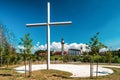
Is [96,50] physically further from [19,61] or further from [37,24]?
[19,61]

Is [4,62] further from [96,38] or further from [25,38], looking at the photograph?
[96,38]

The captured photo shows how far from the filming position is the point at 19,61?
44406mm

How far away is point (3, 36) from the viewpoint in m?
44.2

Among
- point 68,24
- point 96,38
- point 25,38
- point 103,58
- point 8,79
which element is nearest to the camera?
point 8,79

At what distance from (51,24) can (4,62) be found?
1924 cm

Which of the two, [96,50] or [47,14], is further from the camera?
[47,14]

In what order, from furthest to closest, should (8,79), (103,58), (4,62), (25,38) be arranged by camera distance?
1. (103,58)
2. (4,62)
3. (25,38)
4. (8,79)

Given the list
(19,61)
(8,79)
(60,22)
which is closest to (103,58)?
(19,61)

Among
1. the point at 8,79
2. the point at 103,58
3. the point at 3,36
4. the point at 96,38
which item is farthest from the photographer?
the point at 103,58

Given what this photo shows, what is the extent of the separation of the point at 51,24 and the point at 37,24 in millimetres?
1614

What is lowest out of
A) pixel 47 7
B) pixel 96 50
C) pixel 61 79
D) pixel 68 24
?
pixel 61 79

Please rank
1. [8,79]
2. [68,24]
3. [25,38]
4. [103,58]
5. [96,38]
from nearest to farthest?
[8,79]
[96,38]
[25,38]
[68,24]
[103,58]

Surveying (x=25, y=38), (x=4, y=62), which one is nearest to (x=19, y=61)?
(x=4, y=62)

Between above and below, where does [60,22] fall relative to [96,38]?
above
